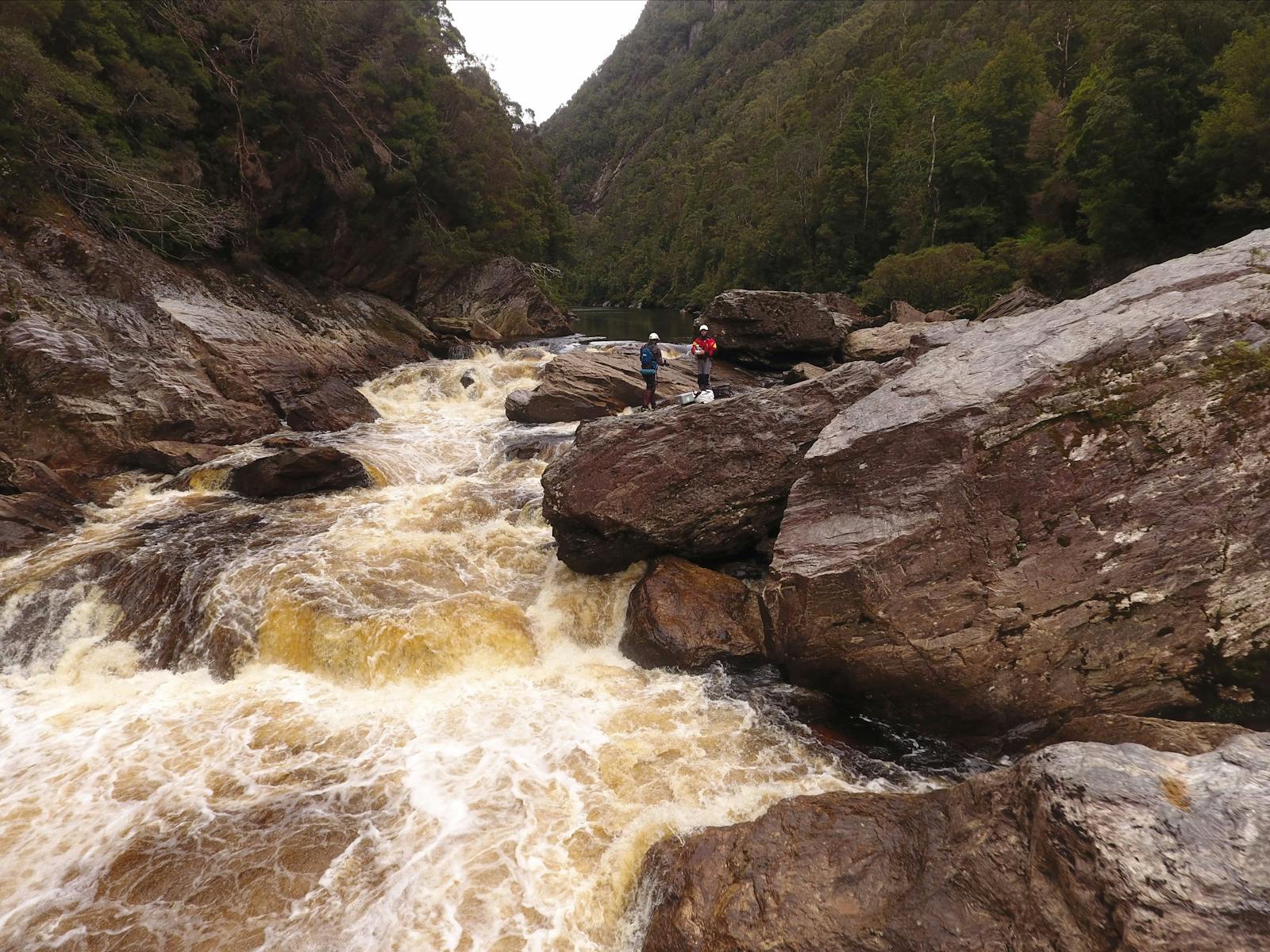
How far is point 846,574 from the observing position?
684 centimetres

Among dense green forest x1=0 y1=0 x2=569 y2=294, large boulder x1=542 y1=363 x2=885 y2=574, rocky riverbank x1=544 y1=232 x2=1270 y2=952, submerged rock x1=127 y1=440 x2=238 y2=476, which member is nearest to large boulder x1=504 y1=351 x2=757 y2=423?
large boulder x1=542 y1=363 x2=885 y2=574

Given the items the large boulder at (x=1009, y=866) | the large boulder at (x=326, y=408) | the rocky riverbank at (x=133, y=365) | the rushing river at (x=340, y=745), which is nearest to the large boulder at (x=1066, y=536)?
the rushing river at (x=340, y=745)

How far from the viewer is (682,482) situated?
977cm

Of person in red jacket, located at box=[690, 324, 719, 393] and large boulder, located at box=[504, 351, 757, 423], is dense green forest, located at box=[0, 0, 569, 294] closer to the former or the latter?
large boulder, located at box=[504, 351, 757, 423]

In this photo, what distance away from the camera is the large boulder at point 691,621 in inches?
335

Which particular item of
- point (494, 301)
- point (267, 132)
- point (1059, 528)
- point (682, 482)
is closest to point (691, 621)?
point (682, 482)

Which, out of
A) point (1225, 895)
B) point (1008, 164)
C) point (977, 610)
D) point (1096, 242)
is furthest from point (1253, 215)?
point (1225, 895)

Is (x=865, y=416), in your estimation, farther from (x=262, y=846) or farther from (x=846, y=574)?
(x=262, y=846)

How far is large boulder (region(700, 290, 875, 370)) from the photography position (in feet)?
78.4

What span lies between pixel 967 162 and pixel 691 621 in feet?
136

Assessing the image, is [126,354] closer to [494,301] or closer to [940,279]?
[494,301]

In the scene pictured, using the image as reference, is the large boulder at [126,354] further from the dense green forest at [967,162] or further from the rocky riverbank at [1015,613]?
the dense green forest at [967,162]

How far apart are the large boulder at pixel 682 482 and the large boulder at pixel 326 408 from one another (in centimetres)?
1117

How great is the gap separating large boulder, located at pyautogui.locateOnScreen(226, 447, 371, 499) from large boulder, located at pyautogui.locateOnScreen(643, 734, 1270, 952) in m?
11.3
